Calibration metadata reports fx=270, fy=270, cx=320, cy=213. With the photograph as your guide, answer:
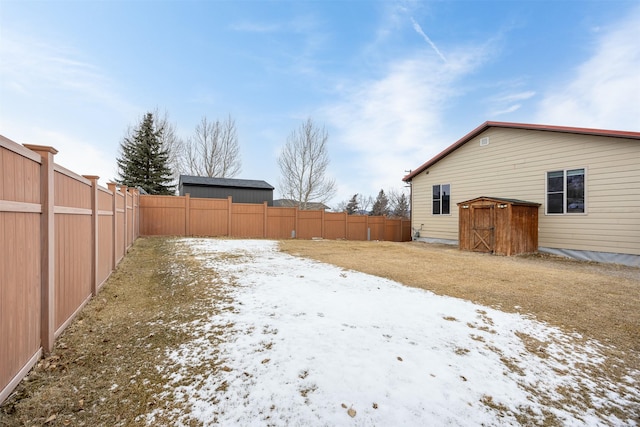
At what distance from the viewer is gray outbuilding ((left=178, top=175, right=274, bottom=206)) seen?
2025 centimetres

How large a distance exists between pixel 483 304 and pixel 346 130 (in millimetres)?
16735

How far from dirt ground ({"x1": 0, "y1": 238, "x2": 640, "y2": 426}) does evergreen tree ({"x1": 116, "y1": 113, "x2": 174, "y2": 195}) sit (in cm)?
1796

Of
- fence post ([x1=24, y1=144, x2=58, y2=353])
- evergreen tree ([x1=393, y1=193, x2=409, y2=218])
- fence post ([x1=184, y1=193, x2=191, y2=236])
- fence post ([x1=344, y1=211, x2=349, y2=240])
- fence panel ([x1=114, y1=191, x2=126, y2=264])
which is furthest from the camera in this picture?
evergreen tree ([x1=393, y1=193, x2=409, y2=218])

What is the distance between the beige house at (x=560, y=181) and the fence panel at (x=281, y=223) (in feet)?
25.4

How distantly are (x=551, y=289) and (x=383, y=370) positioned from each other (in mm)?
4691

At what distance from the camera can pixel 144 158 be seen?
2202cm

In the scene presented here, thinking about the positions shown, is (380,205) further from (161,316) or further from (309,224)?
(161,316)

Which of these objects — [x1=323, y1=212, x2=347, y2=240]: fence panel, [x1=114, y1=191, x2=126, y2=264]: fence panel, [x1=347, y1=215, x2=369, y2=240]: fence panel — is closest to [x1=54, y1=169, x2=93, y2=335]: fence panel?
[x1=114, y1=191, x2=126, y2=264]: fence panel

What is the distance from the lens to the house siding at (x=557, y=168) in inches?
314

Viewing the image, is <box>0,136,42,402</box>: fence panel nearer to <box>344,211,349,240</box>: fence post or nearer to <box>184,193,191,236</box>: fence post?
<box>184,193,191,236</box>: fence post

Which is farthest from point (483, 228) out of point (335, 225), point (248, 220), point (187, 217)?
point (187, 217)

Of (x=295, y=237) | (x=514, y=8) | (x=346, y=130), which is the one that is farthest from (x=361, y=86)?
(x=295, y=237)

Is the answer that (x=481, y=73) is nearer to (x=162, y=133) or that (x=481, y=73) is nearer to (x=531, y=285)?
(x=531, y=285)

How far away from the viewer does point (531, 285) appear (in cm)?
525
